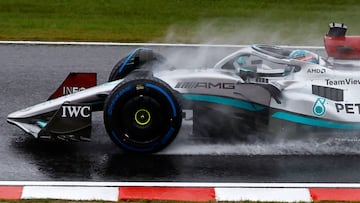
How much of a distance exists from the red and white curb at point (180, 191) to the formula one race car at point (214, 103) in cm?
91

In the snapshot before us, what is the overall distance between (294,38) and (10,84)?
19.6 ft

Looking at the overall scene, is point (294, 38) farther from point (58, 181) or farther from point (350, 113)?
point (58, 181)

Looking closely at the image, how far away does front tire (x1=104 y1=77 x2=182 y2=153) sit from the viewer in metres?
8.80

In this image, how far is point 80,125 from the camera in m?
8.86

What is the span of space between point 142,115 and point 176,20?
7.76m

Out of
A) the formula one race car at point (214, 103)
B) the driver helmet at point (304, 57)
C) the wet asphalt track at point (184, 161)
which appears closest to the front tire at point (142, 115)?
the formula one race car at point (214, 103)

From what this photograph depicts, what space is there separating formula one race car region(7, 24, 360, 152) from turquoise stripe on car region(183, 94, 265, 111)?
0.01 meters

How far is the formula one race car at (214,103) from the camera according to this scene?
883 cm

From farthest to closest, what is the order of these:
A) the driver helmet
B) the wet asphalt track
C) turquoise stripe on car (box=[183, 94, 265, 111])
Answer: the driver helmet < turquoise stripe on car (box=[183, 94, 265, 111]) < the wet asphalt track

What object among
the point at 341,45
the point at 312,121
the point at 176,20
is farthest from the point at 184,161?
the point at 176,20

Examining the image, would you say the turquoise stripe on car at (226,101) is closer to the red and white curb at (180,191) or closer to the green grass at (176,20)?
the red and white curb at (180,191)

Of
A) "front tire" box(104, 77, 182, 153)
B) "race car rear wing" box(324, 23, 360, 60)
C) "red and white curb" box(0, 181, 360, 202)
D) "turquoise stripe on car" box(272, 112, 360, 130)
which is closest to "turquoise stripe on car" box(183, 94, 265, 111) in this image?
"turquoise stripe on car" box(272, 112, 360, 130)

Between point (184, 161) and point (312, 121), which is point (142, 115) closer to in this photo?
point (184, 161)

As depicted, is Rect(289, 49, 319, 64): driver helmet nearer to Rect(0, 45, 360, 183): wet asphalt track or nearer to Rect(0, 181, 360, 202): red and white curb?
Rect(0, 45, 360, 183): wet asphalt track
